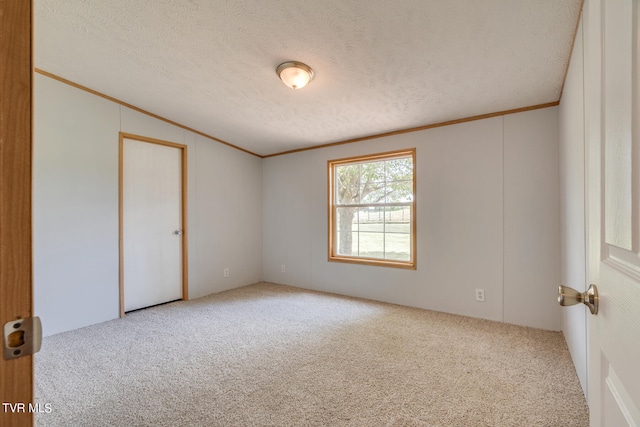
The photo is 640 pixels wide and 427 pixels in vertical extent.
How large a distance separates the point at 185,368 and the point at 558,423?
2.32m

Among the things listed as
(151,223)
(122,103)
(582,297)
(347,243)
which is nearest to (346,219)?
(347,243)

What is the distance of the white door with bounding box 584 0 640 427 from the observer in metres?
0.48

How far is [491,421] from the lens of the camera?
1.56 m

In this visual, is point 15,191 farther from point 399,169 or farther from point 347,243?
point 347,243

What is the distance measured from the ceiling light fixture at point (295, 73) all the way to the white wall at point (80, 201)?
2154 mm

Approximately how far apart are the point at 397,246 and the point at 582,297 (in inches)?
120

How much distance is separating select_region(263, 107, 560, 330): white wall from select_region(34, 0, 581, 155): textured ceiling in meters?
0.30

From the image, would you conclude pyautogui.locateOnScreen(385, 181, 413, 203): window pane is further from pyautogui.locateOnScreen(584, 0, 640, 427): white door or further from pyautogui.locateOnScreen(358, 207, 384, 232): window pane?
pyautogui.locateOnScreen(584, 0, 640, 427): white door

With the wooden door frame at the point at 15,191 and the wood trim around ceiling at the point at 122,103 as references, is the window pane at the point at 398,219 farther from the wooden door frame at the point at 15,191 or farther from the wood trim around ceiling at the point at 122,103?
the wooden door frame at the point at 15,191

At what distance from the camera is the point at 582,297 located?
27.5 inches

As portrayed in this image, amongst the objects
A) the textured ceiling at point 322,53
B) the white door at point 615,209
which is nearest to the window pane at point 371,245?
the textured ceiling at point 322,53

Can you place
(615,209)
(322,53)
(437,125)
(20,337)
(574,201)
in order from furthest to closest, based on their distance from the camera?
(437,125), (322,53), (574,201), (615,209), (20,337)

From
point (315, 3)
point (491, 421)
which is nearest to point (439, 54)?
point (315, 3)

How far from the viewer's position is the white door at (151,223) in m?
3.45
